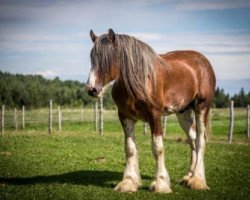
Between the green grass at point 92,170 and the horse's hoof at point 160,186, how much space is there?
0.58ft

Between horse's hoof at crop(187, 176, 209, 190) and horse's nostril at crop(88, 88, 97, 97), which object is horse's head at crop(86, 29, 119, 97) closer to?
horse's nostril at crop(88, 88, 97, 97)

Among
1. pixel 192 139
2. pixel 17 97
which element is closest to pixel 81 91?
pixel 17 97

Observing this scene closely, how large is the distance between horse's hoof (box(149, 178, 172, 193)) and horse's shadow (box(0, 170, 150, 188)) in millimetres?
1225

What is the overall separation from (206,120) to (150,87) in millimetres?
2298

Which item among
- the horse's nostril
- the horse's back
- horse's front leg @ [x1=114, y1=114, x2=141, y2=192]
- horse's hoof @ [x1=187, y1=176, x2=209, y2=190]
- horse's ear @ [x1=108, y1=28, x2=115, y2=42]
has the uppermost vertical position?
horse's ear @ [x1=108, y1=28, x2=115, y2=42]

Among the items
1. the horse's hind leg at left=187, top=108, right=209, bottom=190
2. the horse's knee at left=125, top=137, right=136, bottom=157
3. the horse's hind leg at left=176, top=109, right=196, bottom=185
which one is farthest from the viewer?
the horse's hind leg at left=176, top=109, right=196, bottom=185

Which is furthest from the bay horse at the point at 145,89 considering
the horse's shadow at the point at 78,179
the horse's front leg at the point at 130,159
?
the horse's shadow at the point at 78,179

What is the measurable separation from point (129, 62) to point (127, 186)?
100 inches

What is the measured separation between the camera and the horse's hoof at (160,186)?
8711mm

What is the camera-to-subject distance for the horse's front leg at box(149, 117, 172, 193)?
8609 mm

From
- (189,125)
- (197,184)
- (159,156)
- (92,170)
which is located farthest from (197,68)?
(92,170)

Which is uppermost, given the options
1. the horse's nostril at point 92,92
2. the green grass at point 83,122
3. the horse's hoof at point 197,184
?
the horse's nostril at point 92,92

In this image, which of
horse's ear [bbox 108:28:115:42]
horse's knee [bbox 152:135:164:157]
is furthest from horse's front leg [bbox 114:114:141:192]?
horse's ear [bbox 108:28:115:42]

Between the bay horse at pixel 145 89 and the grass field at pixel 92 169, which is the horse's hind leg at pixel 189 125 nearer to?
the bay horse at pixel 145 89
